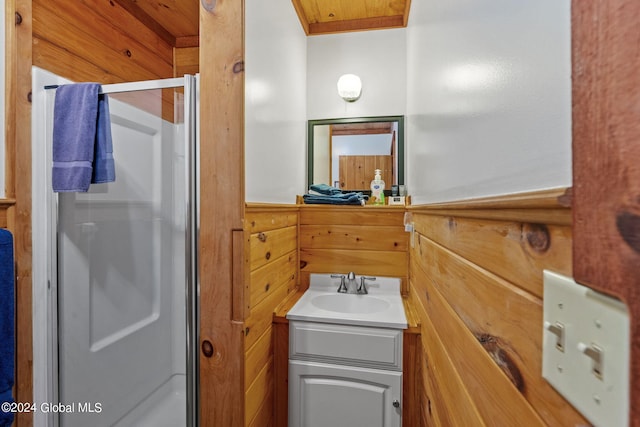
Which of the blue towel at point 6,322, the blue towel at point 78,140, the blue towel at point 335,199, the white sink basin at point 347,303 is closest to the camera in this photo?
the blue towel at point 6,322

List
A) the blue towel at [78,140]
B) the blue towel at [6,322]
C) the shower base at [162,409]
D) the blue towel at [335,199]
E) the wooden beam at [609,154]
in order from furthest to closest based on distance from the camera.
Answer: the blue towel at [335,199]
the shower base at [162,409]
the blue towel at [78,140]
the blue towel at [6,322]
the wooden beam at [609,154]

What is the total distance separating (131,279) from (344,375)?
47.8 inches

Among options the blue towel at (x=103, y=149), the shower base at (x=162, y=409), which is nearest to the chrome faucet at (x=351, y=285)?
the shower base at (x=162, y=409)

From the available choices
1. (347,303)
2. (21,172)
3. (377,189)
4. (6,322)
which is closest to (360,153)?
(377,189)

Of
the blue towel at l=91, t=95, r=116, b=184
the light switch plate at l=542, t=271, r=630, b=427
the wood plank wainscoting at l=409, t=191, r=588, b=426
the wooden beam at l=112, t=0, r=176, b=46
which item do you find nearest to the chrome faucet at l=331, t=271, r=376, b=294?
the wood plank wainscoting at l=409, t=191, r=588, b=426

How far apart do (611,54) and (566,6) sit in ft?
0.46

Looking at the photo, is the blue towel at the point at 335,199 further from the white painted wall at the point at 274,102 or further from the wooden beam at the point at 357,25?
the wooden beam at the point at 357,25

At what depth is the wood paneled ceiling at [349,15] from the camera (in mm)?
1786

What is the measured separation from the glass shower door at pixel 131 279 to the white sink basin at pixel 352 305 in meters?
0.58

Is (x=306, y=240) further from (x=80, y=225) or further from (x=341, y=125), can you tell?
(x=80, y=225)

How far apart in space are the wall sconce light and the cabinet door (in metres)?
1.62

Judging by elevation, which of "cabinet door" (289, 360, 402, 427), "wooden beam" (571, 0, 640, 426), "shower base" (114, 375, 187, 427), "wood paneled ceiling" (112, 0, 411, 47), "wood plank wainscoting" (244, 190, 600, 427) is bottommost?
"shower base" (114, 375, 187, 427)

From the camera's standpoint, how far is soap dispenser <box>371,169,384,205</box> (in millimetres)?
1889

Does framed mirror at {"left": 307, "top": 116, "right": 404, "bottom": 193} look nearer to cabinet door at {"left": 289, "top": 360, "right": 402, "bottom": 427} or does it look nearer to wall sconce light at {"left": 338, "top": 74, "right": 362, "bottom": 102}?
wall sconce light at {"left": 338, "top": 74, "right": 362, "bottom": 102}
